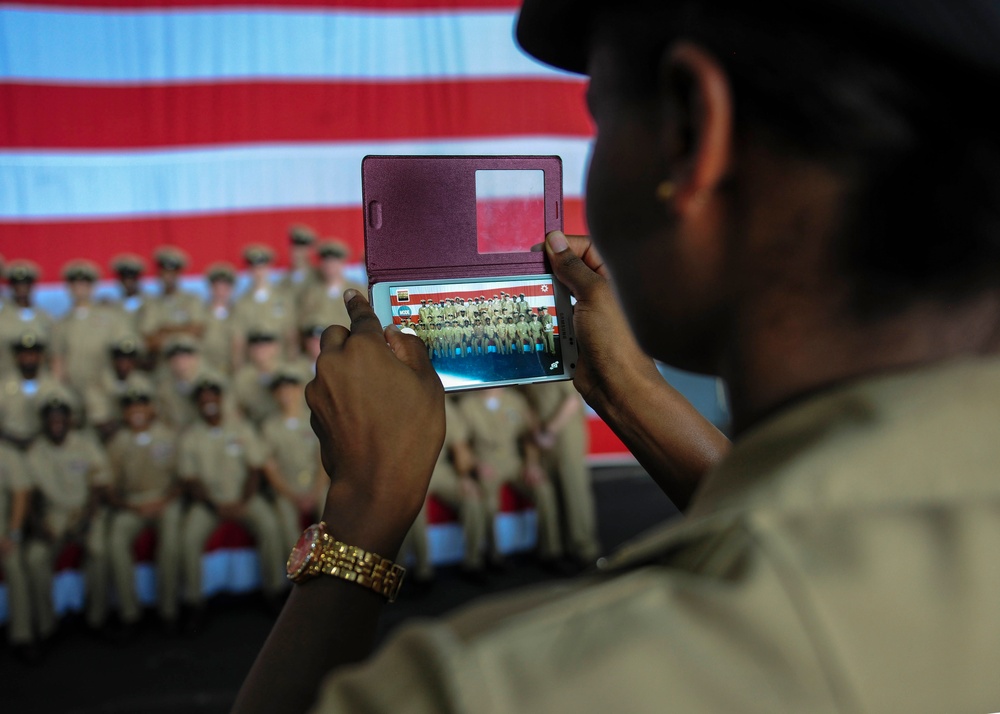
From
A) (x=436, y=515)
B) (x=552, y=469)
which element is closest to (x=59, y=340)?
(x=436, y=515)

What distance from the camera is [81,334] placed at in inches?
130

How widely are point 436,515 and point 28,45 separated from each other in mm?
2399

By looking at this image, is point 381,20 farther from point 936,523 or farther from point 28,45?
point 936,523

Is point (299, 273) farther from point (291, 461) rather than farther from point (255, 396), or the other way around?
point (291, 461)

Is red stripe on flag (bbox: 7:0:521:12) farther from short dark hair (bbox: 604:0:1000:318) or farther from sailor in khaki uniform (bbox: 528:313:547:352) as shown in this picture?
short dark hair (bbox: 604:0:1000:318)

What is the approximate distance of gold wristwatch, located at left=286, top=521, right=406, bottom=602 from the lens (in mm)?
473

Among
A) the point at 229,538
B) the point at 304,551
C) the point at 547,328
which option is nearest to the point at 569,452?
the point at 229,538

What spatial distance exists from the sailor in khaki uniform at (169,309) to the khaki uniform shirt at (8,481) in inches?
24.6

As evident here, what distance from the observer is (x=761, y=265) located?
0.34 metres

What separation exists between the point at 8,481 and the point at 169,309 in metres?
0.86

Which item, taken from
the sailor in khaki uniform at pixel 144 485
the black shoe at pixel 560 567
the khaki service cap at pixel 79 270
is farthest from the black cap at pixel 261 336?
the black shoe at pixel 560 567

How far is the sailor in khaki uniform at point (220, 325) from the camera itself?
344cm

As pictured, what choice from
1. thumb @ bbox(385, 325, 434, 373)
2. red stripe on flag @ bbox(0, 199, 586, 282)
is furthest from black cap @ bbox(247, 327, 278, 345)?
thumb @ bbox(385, 325, 434, 373)

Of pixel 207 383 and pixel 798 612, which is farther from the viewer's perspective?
pixel 207 383
